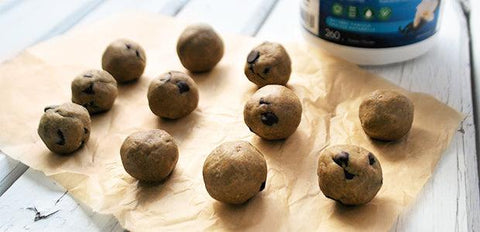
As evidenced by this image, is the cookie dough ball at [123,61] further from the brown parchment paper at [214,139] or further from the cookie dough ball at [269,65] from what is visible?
the cookie dough ball at [269,65]

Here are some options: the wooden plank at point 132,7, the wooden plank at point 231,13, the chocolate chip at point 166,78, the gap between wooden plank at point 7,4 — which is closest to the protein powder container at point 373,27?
the wooden plank at point 231,13

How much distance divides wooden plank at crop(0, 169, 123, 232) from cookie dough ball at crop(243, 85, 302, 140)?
1.00 feet

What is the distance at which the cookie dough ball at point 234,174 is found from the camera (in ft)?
2.68

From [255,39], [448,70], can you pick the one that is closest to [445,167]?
[448,70]

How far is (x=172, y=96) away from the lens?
103 cm

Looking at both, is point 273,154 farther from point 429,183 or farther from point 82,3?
point 82,3

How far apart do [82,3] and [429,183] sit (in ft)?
3.63

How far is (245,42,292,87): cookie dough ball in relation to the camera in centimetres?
108

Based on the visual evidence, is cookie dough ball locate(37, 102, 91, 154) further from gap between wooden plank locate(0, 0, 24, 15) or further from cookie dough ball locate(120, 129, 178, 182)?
gap between wooden plank locate(0, 0, 24, 15)

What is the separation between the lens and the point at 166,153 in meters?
0.89

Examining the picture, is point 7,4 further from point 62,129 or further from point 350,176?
point 350,176

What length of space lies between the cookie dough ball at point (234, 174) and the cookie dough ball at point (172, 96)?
0.22 meters

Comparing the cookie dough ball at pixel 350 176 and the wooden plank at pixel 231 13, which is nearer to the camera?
the cookie dough ball at pixel 350 176

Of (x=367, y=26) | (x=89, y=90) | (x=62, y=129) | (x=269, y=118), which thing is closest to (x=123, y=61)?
(x=89, y=90)
